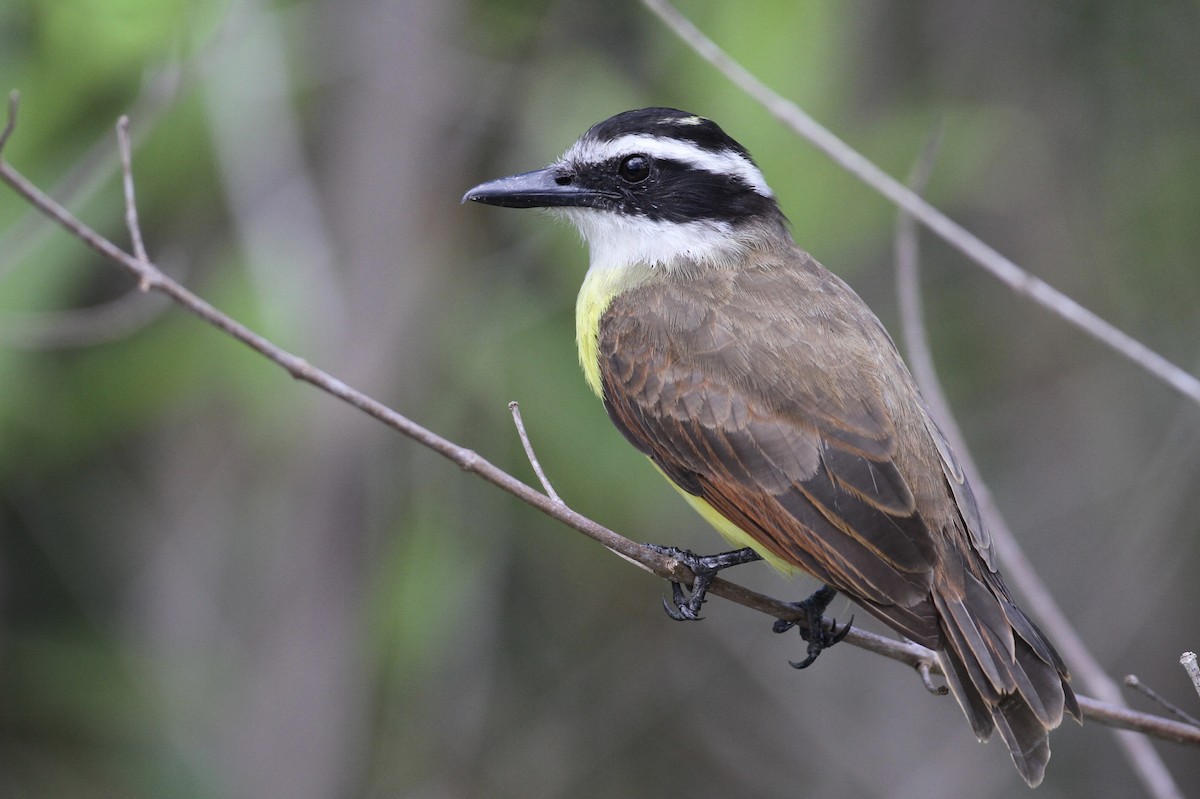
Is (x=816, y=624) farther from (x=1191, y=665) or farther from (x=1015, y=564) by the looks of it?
(x=1191, y=665)

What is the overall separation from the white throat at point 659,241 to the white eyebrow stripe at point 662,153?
0.53 ft

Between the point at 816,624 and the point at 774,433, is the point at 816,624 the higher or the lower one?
A: the lower one

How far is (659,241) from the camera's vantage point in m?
4.21

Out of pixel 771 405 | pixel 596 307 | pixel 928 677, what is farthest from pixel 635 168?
pixel 928 677

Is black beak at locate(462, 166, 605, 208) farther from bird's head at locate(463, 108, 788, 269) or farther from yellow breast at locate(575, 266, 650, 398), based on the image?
yellow breast at locate(575, 266, 650, 398)

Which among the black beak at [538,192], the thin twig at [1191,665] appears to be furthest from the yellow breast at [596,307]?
the thin twig at [1191,665]

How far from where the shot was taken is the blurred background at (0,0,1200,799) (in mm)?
5008

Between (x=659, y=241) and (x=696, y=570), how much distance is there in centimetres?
116

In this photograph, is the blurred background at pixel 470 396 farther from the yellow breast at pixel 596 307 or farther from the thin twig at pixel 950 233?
the thin twig at pixel 950 233

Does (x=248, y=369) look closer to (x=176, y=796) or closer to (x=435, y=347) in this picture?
(x=435, y=347)

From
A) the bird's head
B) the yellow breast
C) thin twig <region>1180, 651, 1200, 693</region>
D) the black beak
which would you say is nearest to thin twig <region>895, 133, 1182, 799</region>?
the bird's head

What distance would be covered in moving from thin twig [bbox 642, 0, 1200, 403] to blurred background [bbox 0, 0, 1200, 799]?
0.99 m

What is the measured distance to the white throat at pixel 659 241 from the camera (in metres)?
4.18

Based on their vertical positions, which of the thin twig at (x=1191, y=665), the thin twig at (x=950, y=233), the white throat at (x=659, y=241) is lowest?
the white throat at (x=659, y=241)
